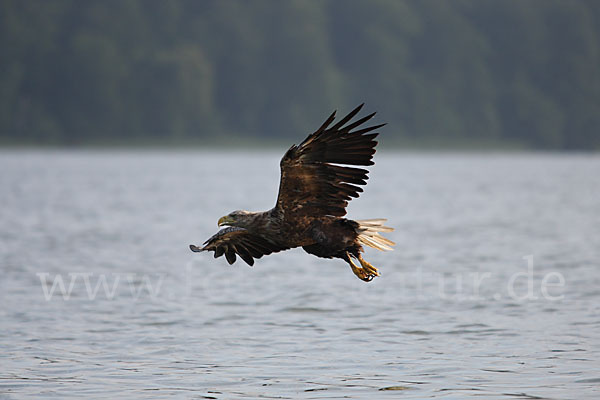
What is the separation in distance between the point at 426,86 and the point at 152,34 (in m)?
19.1

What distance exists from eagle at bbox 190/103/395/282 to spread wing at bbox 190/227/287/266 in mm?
256

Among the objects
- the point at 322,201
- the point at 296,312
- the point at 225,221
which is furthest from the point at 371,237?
the point at 296,312

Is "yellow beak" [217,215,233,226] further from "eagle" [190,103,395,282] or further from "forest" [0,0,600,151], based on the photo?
"forest" [0,0,600,151]

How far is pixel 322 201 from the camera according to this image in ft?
27.1

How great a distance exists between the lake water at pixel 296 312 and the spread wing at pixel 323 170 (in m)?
1.36

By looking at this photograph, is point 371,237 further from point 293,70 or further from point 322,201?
point 293,70

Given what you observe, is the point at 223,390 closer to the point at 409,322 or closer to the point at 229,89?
the point at 409,322

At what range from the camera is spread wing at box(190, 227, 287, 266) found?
8891mm

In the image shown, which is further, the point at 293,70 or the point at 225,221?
the point at 293,70

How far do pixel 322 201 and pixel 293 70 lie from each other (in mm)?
63040

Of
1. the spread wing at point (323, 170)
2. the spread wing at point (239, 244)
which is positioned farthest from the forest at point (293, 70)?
the spread wing at point (323, 170)

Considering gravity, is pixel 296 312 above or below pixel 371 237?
below

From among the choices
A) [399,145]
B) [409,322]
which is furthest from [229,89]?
[409,322]

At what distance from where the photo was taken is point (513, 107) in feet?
234
